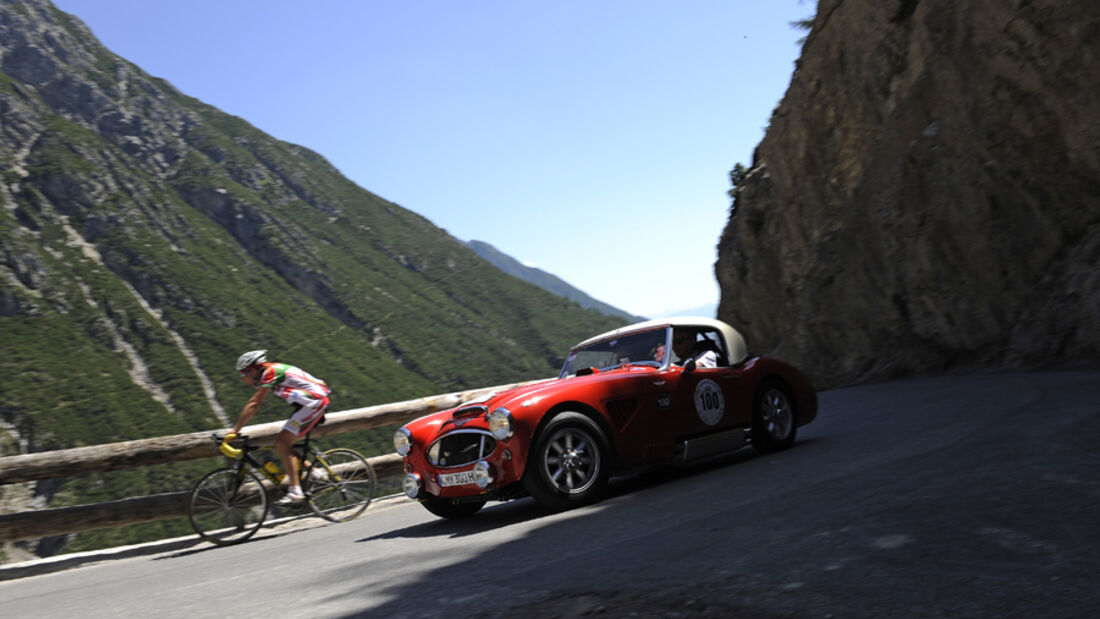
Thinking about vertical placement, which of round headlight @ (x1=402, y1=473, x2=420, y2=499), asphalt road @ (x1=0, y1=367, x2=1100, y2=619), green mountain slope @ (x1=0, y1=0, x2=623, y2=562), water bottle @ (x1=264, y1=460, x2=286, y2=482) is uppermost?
green mountain slope @ (x1=0, y1=0, x2=623, y2=562)

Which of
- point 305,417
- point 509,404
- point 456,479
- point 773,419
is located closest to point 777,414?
point 773,419

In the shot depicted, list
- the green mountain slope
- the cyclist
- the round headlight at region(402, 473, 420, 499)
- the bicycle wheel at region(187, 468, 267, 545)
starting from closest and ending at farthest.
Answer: the round headlight at region(402, 473, 420, 499)
the bicycle wheel at region(187, 468, 267, 545)
the cyclist
the green mountain slope

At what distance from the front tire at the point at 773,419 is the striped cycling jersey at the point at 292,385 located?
14.2 ft

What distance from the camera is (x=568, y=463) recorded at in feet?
20.6

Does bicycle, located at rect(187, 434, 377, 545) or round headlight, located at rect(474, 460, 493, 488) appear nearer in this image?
round headlight, located at rect(474, 460, 493, 488)

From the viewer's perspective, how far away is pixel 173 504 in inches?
330

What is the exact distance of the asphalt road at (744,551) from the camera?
3080mm

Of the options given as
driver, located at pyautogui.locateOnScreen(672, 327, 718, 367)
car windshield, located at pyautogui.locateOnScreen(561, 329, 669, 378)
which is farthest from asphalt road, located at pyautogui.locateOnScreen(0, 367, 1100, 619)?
car windshield, located at pyautogui.locateOnScreen(561, 329, 669, 378)

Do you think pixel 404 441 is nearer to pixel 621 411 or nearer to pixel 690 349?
pixel 621 411

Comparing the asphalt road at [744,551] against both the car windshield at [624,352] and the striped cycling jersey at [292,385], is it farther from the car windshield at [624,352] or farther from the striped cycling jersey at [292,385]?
the striped cycling jersey at [292,385]

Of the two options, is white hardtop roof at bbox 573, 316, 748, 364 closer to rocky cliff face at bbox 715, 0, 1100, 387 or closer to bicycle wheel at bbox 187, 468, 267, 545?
bicycle wheel at bbox 187, 468, 267, 545

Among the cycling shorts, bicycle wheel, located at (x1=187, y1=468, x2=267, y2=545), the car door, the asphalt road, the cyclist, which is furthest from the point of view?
the cycling shorts

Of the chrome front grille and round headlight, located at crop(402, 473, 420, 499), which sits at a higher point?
the chrome front grille

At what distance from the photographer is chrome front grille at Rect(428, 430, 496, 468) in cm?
629
